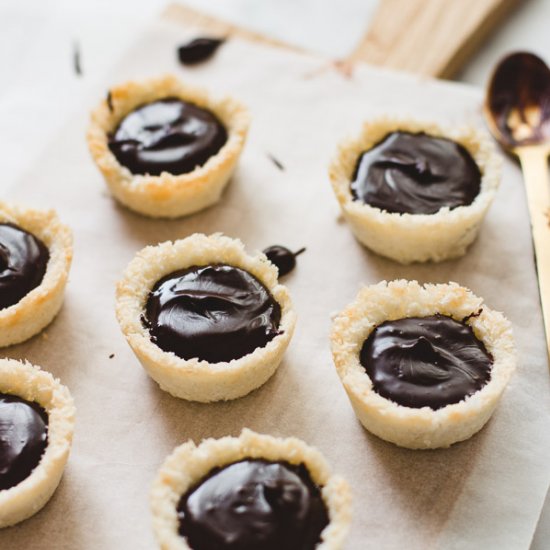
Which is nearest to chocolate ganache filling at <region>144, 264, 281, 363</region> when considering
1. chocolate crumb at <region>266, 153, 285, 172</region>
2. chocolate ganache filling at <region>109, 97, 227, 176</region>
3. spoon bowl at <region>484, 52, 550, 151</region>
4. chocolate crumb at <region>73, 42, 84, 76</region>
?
chocolate ganache filling at <region>109, 97, 227, 176</region>

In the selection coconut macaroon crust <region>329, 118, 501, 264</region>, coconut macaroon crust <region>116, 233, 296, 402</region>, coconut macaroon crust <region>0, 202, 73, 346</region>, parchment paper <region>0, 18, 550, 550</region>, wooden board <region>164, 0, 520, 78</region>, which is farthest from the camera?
wooden board <region>164, 0, 520, 78</region>

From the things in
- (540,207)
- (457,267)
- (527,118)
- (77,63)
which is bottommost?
(77,63)

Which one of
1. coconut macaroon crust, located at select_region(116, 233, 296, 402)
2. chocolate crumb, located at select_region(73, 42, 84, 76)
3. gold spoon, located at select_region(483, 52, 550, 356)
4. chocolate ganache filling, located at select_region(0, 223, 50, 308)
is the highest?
gold spoon, located at select_region(483, 52, 550, 356)

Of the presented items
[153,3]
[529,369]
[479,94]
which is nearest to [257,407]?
[529,369]

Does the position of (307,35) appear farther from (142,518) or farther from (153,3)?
(142,518)

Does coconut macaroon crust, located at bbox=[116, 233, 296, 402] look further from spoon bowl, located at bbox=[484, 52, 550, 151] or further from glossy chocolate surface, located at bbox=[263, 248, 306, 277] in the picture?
spoon bowl, located at bbox=[484, 52, 550, 151]

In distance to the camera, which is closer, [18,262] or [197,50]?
[18,262]

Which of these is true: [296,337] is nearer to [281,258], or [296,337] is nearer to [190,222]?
[281,258]

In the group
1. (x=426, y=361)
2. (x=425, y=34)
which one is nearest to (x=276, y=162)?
(x=425, y=34)
